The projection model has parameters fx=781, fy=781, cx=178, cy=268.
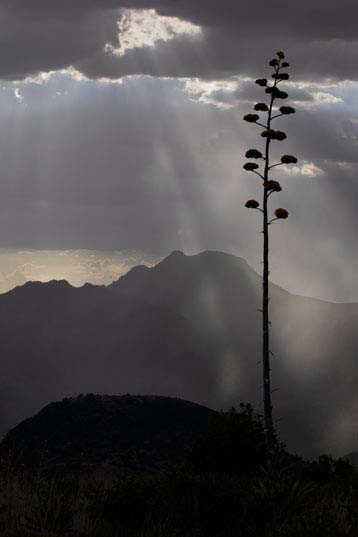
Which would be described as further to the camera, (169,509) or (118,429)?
(118,429)

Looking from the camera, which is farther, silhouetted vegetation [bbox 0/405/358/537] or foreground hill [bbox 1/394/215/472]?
foreground hill [bbox 1/394/215/472]

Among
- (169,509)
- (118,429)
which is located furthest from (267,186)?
(118,429)

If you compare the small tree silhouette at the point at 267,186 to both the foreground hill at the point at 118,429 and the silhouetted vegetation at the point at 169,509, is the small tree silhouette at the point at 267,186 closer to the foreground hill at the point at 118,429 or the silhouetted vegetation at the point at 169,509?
the silhouetted vegetation at the point at 169,509

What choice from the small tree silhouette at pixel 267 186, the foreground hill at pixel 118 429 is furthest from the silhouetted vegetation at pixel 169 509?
the foreground hill at pixel 118 429

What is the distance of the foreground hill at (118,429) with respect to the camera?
7969 centimetres

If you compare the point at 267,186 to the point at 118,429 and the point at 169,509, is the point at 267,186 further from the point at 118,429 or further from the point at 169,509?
the point at 118,429

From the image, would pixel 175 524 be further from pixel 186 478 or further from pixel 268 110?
pixel 268 110

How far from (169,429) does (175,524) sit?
85.5 meters

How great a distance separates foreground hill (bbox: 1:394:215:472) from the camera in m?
79.7

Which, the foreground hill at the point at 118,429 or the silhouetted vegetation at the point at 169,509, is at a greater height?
the silhouetted vegetation at the point at 169,509

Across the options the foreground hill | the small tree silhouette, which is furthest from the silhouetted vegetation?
the foreground hill

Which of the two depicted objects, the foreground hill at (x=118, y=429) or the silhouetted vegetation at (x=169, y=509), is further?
the foreground hill at (x=118, y=429)

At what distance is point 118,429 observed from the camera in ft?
305

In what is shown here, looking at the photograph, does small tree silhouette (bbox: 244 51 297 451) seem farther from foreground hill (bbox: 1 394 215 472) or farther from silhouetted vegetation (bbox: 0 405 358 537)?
foreground hill (bbox: 1 394 215 472)
